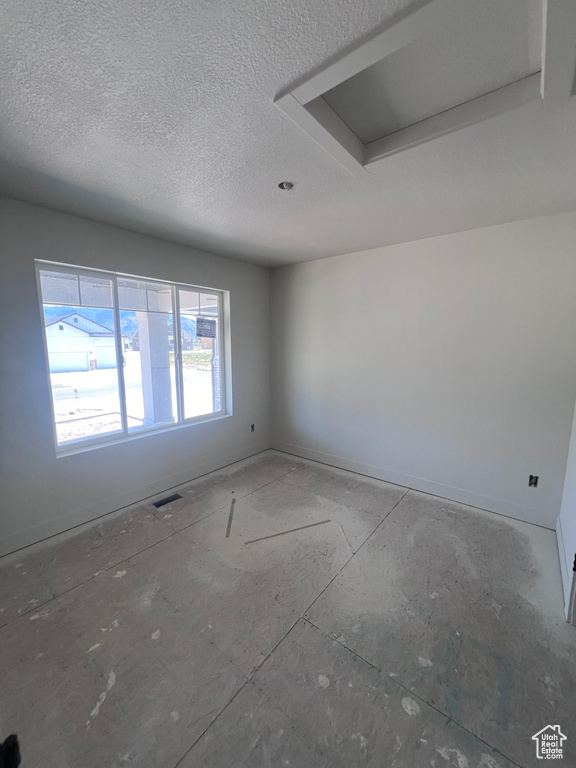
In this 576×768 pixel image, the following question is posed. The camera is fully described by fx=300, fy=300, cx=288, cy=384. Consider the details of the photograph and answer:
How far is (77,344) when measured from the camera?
2.62 m

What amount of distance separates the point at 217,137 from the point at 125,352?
6.98ft

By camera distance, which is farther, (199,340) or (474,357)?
(199,340)

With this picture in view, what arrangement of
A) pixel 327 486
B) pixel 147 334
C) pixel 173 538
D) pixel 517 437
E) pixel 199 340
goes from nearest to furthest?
pixel 173 538
pixel 517 437
pixel 147 334
pixel 327 486
pixel 199 340

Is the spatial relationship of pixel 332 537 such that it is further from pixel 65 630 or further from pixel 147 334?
pixel 147 334

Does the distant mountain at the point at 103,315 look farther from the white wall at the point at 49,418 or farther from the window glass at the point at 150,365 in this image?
the white wall at the point at 49,418

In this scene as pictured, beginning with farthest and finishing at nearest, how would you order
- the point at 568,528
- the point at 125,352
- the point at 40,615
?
1. the point at 125,352
2. the point at 568,528
3. the point at 40,615

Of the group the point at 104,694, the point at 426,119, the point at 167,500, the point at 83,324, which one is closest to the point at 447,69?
the point at 426,119

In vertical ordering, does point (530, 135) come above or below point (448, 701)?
above

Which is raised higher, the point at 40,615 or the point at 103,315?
the point at 103,315

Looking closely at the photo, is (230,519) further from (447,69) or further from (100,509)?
(447,69)

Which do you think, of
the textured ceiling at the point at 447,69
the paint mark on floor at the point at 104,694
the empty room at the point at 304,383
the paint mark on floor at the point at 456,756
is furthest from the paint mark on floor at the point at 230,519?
the textured ceiling at the point at 447,69

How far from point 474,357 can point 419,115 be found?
2.05 m

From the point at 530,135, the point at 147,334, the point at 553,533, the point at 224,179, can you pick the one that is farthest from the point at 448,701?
the point at 147,334

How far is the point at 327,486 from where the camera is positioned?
11.0 feet
